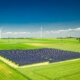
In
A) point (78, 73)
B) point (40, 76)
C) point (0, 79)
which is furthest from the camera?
point (78, 73)

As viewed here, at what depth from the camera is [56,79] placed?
24062mm

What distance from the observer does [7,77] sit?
25.0 meters

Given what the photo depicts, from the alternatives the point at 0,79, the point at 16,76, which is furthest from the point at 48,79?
the point at 0,79

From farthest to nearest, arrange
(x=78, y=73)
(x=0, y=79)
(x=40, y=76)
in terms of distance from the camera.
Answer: (x=78, y=73) → (x=40, y=76) → (x=0, y=79)

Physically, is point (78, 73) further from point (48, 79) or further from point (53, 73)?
point (48, 79)

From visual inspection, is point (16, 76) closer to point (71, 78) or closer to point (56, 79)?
point (56, 79)

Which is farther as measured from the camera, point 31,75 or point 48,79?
point 31,75

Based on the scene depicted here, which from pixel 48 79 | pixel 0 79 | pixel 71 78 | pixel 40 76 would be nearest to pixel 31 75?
pixel 40 76

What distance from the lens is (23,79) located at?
2427 cm

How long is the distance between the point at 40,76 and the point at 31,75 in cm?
170

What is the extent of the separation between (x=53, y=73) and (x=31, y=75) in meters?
4.19

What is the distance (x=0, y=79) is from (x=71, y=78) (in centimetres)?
1188

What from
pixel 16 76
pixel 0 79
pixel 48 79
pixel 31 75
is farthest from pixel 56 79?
pixel 0 79

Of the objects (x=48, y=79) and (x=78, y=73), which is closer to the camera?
(x=48, y=79)
